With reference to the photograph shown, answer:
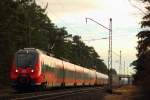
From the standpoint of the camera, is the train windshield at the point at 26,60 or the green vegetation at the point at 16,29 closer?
the train windshield at the point at 26,60

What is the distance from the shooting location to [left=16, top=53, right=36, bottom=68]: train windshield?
45.6 meters

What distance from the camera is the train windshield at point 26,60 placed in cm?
4556

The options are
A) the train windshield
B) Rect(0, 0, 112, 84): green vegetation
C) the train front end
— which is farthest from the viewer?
Rect(0, 0, 112, 84): green vegetation

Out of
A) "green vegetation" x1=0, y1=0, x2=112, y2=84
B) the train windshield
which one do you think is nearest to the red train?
the train windshield

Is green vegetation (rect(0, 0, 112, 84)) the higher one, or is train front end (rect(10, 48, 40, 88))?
green vegetation (rect(0, 0, 112, 84))

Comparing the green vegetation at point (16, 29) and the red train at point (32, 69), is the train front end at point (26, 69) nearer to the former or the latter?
the red train at point (32, 69)

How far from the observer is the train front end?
45031 millimetres

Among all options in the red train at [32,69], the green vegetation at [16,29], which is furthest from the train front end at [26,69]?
the green vegetation at [16,29]

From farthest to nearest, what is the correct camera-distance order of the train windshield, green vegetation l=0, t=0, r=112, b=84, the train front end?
green vegetation l=0, t=0, r=112, b=84 → the train windshield → the train front end

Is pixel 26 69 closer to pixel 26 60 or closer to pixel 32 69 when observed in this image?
pixel 32 69

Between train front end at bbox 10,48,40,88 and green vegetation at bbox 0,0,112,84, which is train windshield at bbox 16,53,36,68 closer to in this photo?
train front end at bbox 10,48,40,88

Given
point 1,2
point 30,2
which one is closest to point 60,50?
point 30,2

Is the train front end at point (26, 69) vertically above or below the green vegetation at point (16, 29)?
below

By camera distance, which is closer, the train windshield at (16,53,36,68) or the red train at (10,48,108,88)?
the red train at (10,48,108,88)
